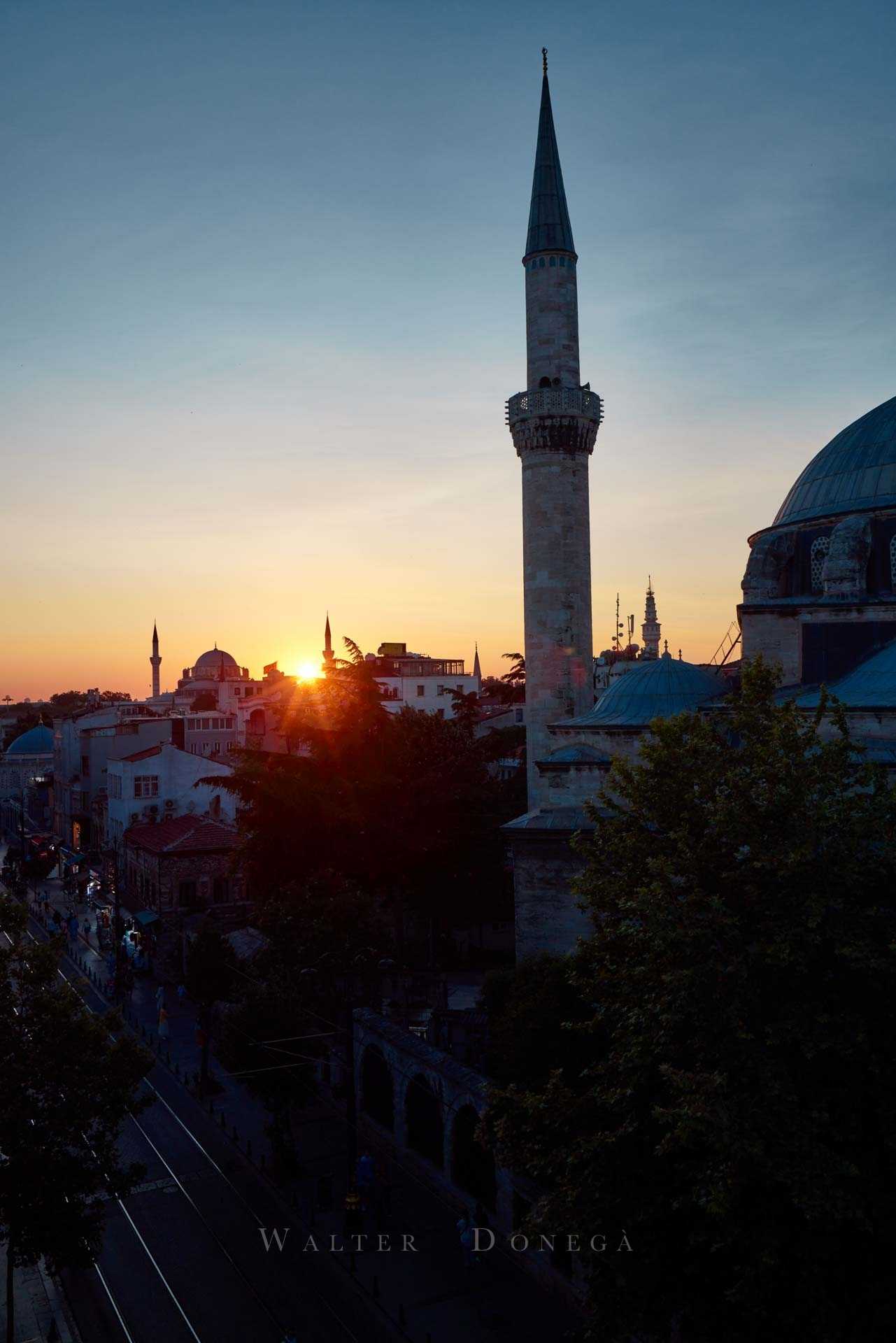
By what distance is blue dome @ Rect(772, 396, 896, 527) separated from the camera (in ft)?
92.6

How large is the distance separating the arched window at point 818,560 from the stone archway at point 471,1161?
1832cm

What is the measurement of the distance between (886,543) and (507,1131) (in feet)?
68.4

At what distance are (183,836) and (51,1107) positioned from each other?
24346 millimetres

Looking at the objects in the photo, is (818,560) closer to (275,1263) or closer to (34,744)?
(275,1263)

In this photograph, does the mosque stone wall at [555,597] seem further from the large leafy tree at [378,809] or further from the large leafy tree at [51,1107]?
the large leafy tree at [51,1107]

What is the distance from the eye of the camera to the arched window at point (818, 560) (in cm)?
2873

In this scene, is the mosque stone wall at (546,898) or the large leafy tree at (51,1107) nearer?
the large leafy tree at (51,1107)

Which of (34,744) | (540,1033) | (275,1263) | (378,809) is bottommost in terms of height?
(275,1263)

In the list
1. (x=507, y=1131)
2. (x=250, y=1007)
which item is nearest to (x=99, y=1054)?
(x=250, y=1007)

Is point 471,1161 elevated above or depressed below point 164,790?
below

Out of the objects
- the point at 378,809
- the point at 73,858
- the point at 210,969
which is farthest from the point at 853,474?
the point at 73,858

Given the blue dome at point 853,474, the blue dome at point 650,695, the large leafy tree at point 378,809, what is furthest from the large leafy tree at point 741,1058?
the blue dome at point 853,474

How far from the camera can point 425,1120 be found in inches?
744

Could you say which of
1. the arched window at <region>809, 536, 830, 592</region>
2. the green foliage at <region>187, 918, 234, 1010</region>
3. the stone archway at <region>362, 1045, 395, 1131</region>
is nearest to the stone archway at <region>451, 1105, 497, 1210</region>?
the stone archway at <region>362, 1045, 395, 1131</region>
